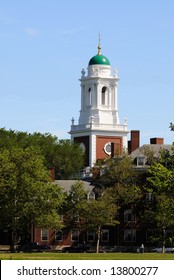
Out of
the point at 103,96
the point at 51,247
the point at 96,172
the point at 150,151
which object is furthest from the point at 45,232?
the point at 103,96

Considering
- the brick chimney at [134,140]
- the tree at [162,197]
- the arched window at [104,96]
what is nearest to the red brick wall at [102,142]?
the arched window at [104,96]

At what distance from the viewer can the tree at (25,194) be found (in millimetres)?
88125

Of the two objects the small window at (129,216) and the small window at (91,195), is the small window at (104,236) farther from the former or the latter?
the small window at (91,195)

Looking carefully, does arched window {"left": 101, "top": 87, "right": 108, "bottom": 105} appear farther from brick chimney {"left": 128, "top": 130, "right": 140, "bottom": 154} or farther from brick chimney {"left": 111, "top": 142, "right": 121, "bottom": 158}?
brick chimney {"left": 128, "top": 130, "right": 140, "bottom": 154}

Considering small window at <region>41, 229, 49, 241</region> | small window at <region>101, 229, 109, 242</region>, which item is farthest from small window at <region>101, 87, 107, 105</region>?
small window at <region>41, 229, 49, 241</region>

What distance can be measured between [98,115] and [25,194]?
56.6 meters

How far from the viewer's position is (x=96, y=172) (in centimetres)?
11306

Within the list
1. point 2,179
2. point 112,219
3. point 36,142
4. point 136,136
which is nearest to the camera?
point 2,179

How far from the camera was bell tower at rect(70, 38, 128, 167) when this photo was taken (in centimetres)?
14050

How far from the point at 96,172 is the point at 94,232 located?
27.6ft

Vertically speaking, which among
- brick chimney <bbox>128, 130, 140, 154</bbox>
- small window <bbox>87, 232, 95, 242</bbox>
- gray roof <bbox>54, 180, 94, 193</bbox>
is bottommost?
small window <bbox>87, 232, 95, 242</bbox>

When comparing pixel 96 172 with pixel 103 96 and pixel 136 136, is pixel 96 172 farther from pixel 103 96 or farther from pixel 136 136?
pixel 103 96

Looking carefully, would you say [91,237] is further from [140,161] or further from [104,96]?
[104,96]
